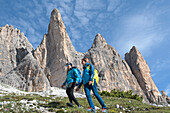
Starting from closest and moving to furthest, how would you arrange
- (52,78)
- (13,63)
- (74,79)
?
(74,79)
(13,63)
(52,78)

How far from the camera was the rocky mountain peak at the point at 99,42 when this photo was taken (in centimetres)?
7561

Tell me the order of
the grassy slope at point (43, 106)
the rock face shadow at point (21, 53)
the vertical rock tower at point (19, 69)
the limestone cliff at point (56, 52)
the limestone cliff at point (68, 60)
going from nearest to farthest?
the grassy slope at point (43, 106)
the vertical rock tower at point (19, 69)
the rock face shadow at point (21, 53)
the limestone cliff at point (56, 52)
the limestone cliff at point (68, 60)

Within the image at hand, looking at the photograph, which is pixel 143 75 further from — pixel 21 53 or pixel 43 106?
pixel 43 106

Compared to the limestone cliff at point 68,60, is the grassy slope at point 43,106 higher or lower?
lower

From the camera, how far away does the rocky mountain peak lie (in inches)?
2977

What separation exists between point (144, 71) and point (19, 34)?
62.4m

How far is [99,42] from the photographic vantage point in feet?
253

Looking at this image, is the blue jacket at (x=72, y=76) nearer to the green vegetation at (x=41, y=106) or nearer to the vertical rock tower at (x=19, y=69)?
the green vegetation at (x=41, y=106)

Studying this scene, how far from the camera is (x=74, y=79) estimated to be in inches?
379

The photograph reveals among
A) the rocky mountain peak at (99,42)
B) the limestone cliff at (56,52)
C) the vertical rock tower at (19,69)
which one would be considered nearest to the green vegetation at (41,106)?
the vertical rock tower at (19,69)

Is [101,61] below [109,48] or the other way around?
below

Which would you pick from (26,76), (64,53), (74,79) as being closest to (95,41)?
(64,53)

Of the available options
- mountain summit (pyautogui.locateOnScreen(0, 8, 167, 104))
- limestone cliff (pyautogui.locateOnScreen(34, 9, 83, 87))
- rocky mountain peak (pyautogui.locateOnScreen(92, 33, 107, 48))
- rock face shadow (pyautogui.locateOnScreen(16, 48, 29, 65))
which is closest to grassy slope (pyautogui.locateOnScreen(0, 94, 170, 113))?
mountain summit (pyautogui.locateOnScreen(0, 8, 167, 104))

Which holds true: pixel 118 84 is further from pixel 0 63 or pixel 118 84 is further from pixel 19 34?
pixel 19 34
